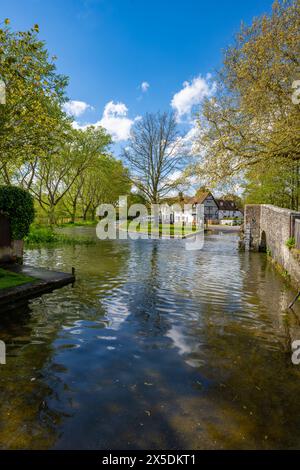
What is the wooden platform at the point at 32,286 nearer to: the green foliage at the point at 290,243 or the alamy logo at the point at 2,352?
the alamy logo at the point at 2,352

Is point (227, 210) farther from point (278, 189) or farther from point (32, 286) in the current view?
point (32, 286)

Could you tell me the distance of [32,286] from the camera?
912 cm

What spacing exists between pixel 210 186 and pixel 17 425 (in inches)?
633

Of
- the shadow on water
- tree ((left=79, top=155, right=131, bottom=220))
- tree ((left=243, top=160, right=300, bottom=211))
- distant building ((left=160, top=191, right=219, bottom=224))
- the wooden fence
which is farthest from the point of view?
distant building ((left=160, top=191, right=219, bottom=224))

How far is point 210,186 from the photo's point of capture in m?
17.6

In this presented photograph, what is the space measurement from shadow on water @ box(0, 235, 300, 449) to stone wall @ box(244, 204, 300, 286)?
93.3 inches

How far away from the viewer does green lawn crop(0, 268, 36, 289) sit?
29.0 ft

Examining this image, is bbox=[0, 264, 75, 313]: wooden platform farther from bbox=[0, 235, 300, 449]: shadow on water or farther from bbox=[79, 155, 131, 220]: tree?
bbox=[79, 155, 131, 220]: tree

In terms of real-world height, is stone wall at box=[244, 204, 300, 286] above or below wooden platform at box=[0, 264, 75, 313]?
above

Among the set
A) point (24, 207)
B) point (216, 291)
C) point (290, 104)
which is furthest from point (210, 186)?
point (24, 207)

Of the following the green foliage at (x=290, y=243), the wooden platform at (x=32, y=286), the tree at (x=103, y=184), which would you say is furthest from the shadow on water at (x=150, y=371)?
the tree at (x=103, y=184)

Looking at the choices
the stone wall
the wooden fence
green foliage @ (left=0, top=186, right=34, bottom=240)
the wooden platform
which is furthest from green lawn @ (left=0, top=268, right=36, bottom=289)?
the wooden fence

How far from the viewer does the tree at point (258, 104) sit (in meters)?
12.8
